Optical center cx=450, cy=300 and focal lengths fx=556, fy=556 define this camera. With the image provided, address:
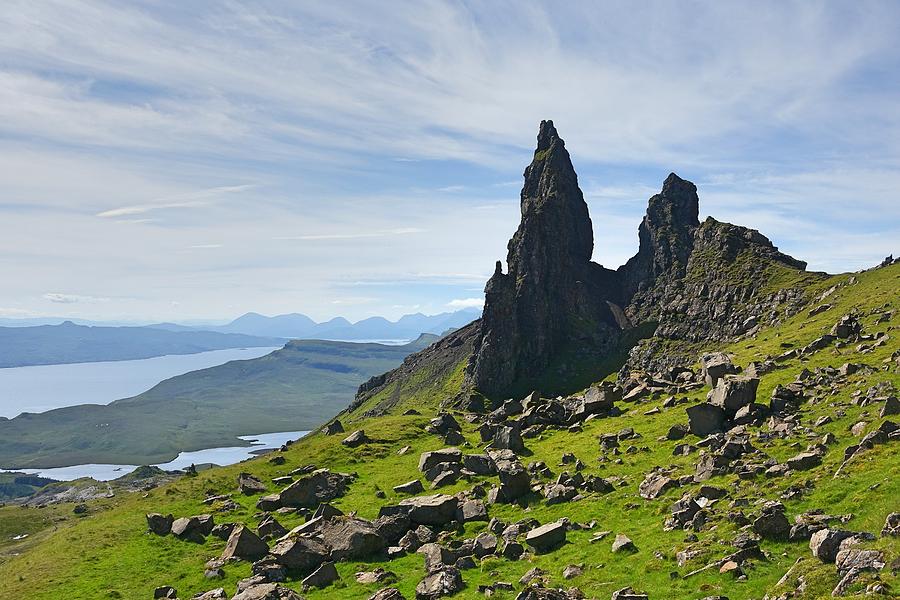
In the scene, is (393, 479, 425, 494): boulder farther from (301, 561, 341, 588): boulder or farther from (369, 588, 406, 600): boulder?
(369, 588, 406, 600): boulder

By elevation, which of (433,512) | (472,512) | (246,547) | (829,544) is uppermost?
(829,544)

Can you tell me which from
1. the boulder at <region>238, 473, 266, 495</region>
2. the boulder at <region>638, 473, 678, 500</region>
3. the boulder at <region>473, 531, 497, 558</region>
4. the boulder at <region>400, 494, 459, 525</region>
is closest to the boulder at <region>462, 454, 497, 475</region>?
the boulder at <region>400, 494, 459, 525</region>

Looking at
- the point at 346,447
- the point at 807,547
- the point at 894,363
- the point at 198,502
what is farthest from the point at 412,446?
the point at 807,547

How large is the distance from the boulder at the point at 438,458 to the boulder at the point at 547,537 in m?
35.3

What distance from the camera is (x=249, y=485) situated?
291 feet

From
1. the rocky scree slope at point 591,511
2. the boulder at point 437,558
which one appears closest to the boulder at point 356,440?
the rocky scree slope at point 591,511

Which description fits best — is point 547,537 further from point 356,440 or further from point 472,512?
point 356,440

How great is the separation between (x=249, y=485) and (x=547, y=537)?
60943 millimetres

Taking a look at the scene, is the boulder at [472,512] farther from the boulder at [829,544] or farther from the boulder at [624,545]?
the boulder at [829,544]

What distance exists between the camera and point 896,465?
119 feet

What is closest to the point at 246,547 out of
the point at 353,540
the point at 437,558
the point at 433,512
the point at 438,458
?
the point at 353,540

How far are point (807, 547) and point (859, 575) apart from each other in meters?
6.83

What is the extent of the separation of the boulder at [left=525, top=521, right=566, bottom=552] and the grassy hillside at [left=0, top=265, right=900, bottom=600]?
105 cm

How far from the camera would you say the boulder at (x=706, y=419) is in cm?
5981
